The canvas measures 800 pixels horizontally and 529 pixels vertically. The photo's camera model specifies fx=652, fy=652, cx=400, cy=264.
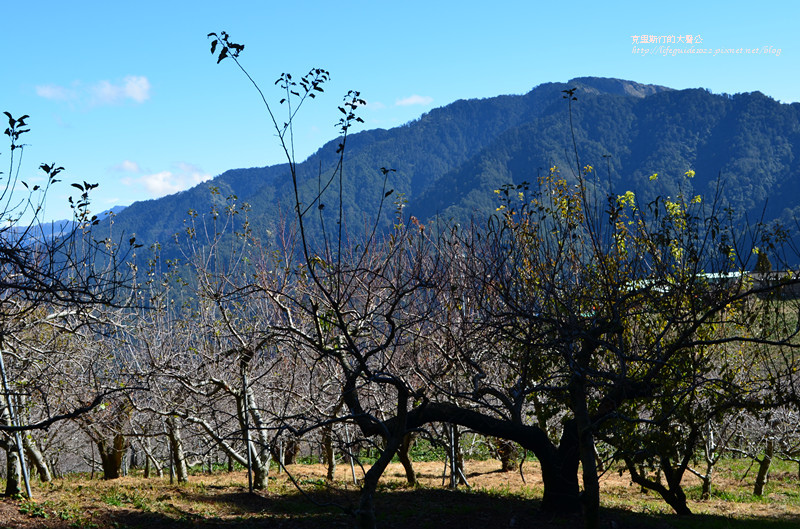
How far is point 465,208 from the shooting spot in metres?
167

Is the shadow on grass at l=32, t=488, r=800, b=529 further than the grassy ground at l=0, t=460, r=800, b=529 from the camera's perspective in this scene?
No

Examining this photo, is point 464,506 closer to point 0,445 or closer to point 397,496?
point 397,496

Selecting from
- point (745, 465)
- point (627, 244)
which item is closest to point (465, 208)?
point (745, 465)

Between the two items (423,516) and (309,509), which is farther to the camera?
(309,509)

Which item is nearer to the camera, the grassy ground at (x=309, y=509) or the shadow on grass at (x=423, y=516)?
the shadow on grass at (x=423, y=516)

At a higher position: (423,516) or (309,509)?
(423,516)

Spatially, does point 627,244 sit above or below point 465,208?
below

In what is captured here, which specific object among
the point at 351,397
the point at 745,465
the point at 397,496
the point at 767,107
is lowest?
the point at 745,465

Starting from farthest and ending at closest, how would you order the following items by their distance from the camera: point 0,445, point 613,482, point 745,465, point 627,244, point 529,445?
point 745,465 < point 613,482 < point 627,244 < point 0,445 < point 529,445

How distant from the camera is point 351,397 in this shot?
8.23 m

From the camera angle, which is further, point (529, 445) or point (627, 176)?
point (627, 176)

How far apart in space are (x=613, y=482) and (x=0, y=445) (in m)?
16.0

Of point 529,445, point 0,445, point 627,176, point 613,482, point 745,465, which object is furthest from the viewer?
point 627,176

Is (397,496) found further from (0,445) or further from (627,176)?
(627,176)
